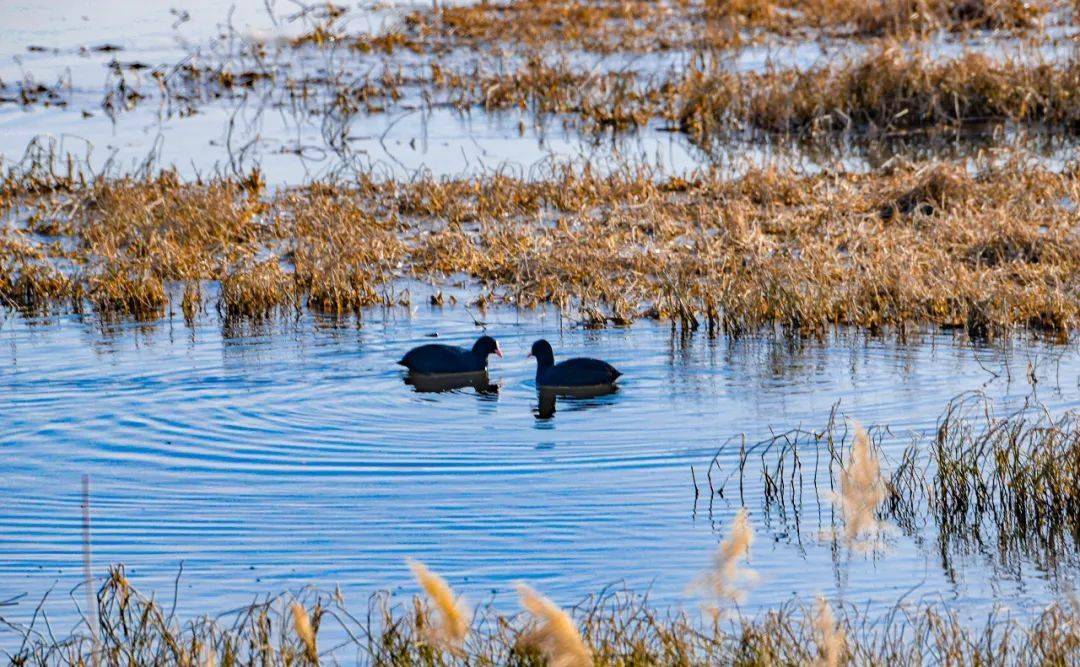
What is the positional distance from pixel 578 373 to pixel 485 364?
3.52 ft

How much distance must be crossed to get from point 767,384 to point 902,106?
10959mm

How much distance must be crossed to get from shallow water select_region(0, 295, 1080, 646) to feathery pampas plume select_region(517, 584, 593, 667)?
221 centimetres

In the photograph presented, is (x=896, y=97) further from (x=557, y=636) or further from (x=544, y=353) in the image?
(x=557, y=636)

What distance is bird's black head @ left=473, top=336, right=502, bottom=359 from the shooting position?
454 inches

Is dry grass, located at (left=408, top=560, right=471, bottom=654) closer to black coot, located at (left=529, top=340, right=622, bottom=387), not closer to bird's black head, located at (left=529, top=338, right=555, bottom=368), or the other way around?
black coot, located at (left=529, top=340, right=622, bottom=387)

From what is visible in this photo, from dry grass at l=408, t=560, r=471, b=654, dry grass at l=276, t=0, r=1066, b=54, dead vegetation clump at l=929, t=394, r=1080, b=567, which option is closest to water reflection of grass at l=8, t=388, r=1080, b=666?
dead vegetation clump at l=929, t=394, r=1080, b=567

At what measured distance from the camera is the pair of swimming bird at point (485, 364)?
10688 millimetres

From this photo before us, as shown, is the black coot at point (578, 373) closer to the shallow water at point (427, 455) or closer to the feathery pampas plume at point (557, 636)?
the shallow water at point (427, 455)

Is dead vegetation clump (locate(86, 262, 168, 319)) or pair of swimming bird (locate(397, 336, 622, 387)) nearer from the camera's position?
pair of swimming bird (locate(397, 336, 622, 387))

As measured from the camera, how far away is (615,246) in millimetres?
14266

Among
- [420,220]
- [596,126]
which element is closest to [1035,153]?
[596,126]

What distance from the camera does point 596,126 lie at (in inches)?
830

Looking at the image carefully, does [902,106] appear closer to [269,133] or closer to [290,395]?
[269,133]

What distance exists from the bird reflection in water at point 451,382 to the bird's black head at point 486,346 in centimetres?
15
